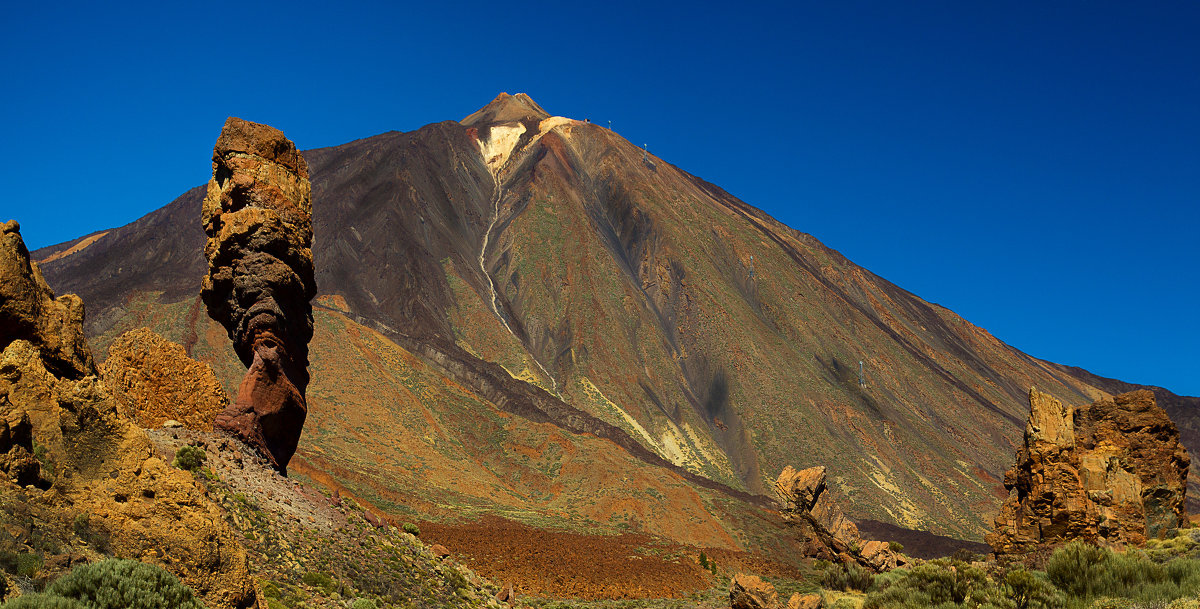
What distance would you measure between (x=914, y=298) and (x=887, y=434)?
2866 inches

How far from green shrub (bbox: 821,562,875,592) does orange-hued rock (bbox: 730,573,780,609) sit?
1.82m

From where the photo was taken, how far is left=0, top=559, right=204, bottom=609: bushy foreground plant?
7102mm

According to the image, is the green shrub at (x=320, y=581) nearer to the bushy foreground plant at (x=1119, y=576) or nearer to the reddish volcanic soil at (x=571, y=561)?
the bushy foreground plant at (x=1119, y=576)

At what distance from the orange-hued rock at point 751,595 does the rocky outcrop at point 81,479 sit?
20.9m

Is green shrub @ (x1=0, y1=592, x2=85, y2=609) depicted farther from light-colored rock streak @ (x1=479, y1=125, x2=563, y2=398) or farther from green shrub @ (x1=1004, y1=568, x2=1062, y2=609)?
light-colored rock streak @ (x1=479, y1=125, x2=563, y2=398)

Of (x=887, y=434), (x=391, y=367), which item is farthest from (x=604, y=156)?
(x=391, y=367)

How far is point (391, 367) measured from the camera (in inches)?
2655

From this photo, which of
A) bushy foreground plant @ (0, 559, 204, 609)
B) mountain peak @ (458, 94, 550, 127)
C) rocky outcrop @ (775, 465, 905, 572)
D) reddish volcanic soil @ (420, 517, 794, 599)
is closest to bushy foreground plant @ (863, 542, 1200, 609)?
rocky outcrop @ (775, 465, 905, 572)

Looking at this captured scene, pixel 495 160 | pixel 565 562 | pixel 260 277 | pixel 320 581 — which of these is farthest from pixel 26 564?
pixel 495 160

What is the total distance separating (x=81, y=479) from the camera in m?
8.80

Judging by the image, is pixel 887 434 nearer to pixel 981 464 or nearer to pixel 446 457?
pixel 981 464

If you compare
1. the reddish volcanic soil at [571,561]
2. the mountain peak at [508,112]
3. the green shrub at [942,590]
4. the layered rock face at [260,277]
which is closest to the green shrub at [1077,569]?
the green shrub at [942,590]

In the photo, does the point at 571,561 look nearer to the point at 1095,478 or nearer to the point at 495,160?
the point at 1095,478

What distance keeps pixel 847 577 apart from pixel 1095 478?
7733 mm
